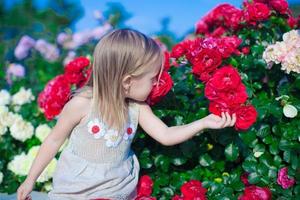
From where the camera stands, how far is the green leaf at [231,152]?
9.88 feet

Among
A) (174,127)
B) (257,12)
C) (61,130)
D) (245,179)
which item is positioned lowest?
(245,179)

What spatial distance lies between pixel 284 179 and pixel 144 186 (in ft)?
2.38

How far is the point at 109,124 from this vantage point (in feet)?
8.87

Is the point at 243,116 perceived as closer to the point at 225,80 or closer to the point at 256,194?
the point at 225,80

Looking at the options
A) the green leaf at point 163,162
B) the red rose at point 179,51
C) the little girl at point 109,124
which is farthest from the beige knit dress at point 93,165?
the red rose at point 179,51

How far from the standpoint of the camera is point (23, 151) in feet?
13.3

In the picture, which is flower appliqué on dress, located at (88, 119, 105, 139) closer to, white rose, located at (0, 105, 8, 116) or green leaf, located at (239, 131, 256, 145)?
green leaf, located at (239, 131, 256, 145)

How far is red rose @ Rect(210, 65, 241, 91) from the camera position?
8.20ft

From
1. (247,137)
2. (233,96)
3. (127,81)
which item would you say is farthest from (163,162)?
(233,96)

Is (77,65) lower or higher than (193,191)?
higher

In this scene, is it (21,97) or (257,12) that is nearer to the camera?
(257,12)

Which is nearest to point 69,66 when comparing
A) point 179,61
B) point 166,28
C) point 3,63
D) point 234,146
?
point 179,61

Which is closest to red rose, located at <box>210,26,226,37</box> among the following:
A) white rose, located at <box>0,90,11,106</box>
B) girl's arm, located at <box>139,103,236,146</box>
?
girl's arm, located at <box>139,103,236,146</box>

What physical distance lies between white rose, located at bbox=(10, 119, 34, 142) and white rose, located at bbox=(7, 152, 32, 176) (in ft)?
0.59
